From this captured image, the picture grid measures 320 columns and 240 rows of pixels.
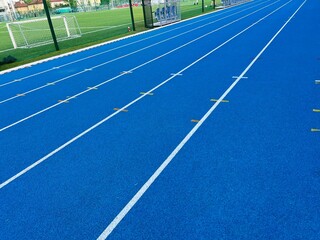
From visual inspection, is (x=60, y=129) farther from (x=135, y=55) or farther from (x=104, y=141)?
(x=135, y=55)

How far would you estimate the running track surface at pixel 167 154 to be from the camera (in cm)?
319

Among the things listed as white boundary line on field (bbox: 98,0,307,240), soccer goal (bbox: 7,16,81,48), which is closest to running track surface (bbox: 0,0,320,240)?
white boundary line on field (bbox: 98,0,307,240)

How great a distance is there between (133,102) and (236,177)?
3.75m

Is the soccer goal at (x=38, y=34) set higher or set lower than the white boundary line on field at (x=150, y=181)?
higher

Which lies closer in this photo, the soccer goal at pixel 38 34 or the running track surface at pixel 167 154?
the running track surface at pixel 167 154

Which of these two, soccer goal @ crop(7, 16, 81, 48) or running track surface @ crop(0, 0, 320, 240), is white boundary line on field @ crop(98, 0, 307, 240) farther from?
soccer goal @ crop(7, 16, 81, 48)

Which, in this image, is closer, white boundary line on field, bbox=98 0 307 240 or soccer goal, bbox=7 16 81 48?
white boundary line on field, bbox=98 0 307 240

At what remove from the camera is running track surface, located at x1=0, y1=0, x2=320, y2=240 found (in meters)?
3.19

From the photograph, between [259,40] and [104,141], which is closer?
[104,141]

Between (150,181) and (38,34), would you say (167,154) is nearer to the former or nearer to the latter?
(150,181)

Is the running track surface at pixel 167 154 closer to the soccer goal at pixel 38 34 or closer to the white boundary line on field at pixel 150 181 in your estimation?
the white boundary line on field at pixel 150 181

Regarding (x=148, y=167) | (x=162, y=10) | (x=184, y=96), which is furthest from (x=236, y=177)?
(x=162, y=10)

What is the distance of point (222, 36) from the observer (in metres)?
14.8

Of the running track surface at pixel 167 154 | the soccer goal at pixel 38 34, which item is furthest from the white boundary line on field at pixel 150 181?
the soccer goal at pixel 38 34
